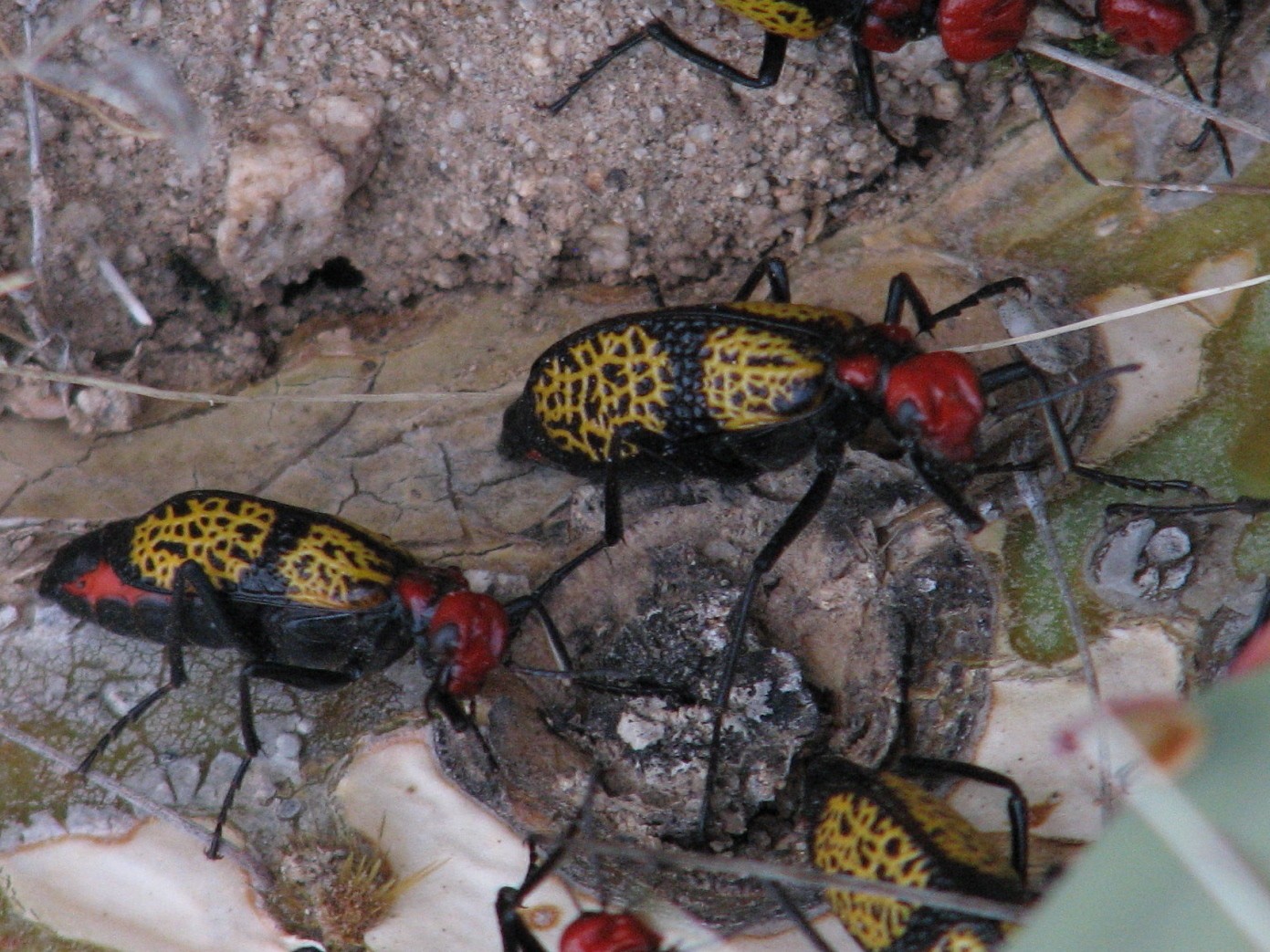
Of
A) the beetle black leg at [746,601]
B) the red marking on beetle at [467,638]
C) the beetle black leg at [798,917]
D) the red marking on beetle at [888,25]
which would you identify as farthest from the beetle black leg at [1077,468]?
the red marking on beetle at [467,638]

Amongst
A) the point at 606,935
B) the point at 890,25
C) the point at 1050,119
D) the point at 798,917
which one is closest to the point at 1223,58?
the point at 1050,119

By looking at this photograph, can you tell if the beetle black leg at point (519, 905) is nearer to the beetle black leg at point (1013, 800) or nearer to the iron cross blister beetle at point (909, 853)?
the iron cross blister beetle at point (909, 853)

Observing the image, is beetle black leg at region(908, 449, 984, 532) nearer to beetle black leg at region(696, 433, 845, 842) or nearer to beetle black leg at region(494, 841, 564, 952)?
beetle black leg at region(696, 433, 845, 842)

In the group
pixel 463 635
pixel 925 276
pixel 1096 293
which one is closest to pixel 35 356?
pixel 463 635

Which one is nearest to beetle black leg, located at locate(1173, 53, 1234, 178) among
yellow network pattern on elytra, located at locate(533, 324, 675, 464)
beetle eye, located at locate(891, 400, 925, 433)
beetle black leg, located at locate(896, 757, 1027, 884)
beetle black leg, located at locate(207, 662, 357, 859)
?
beetle eye, located at locate(891, 400, 925, 433)

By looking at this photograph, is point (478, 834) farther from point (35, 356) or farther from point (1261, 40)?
point (1261, 40)

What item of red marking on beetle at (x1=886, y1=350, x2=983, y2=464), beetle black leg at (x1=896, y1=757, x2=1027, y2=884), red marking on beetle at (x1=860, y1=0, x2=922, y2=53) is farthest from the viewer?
red marking on beetle at (x1=860, y1=0, x2=922, y2=53)
